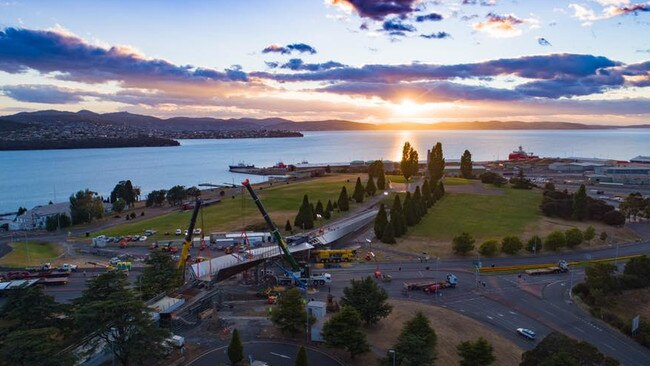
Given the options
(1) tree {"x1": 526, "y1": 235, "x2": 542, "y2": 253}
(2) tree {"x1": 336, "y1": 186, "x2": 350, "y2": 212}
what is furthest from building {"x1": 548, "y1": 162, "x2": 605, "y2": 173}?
(1) tree {"x1": 526, "y1": 235, "x2": 542, "y2": 253}

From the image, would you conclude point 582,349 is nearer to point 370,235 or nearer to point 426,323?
point 426,323

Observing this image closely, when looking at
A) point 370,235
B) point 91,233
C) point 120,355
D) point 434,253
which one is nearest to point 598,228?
point 434,253

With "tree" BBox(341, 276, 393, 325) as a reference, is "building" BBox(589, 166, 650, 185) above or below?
above

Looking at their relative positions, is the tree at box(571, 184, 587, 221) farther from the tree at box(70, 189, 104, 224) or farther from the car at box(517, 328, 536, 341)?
the tree at box(70, 189, 104, 224)

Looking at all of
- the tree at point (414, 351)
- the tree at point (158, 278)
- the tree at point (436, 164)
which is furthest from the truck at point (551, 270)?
the tree at point (436, 164)

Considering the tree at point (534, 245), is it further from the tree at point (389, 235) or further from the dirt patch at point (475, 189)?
the dirt patch at point (475, 189)

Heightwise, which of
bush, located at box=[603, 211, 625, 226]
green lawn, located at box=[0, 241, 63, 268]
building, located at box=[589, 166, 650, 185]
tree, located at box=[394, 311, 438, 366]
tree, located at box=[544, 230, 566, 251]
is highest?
building, located at box=[589, 166, 650, 185]

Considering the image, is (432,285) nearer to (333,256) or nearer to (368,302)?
(368,302)
